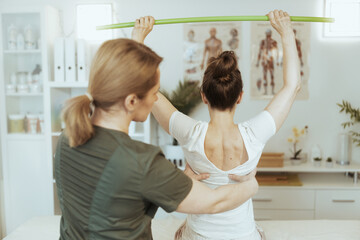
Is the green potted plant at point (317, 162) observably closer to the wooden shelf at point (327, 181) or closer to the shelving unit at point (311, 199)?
the shelving unit at point (311, 199)

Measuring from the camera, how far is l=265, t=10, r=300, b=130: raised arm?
4.38 feet

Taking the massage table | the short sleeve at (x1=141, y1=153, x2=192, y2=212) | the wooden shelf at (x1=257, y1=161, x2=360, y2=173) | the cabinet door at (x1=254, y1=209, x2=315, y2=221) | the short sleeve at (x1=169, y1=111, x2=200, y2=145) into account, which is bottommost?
the cabinet door at (x1=254, y1=209, x2=315, y2=221)

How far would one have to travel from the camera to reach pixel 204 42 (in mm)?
3133

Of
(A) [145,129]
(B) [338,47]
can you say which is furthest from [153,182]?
(B) [338,47]

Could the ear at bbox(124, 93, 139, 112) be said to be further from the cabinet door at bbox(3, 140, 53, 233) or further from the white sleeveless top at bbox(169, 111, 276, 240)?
the cabinet door at bbox(3, 140, 53, 233)

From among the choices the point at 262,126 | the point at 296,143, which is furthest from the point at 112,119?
the point at 296,143

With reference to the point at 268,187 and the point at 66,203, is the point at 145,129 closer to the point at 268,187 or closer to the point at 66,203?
the point at 268,187

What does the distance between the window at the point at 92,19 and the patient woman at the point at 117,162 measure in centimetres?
237

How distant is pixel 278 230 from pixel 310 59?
166 cm

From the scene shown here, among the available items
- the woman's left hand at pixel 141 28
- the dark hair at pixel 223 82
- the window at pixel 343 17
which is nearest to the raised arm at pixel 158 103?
the woman's left hand at pixel 141 28

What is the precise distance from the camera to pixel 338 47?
3059mm

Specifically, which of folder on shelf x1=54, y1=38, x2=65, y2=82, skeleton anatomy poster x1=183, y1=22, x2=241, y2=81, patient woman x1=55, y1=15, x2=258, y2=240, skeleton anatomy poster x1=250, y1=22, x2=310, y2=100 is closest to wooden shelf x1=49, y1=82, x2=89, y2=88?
folder on shelf x1=54, y1=38, x2=65, y2=82

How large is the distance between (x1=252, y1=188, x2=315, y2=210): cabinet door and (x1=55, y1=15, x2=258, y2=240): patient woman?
6.74 ft

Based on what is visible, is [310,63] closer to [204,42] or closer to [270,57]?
[270,57]
